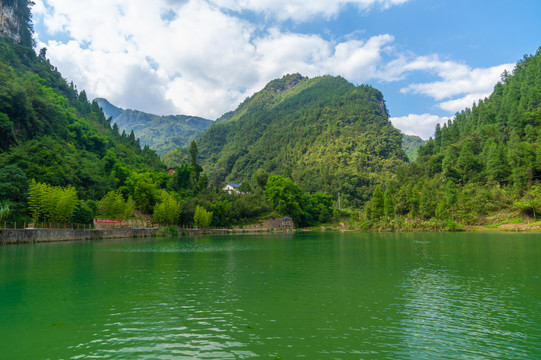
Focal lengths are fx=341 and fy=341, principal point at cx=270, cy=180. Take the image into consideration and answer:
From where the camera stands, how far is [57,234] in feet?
148

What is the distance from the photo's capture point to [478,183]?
8262 centimetres

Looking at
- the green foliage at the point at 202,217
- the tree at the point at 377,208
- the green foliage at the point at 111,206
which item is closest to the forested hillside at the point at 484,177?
the tree at the point at 377,208

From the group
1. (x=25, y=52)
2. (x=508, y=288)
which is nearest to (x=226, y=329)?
(x=508, y=288)

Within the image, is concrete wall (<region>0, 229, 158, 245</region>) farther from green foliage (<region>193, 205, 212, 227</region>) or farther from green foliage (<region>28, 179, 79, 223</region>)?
green foliage (<region>193, 205, 212, 227</region>)

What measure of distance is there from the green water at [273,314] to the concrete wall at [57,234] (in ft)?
71.3

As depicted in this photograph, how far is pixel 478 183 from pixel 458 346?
87734 millimetres

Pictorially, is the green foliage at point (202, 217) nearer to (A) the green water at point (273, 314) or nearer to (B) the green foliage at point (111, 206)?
(B) the green foliage at point (111, 206)

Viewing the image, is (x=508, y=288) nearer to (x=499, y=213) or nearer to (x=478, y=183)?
(x=499, y=213)

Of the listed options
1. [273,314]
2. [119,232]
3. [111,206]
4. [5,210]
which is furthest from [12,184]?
[273,314]

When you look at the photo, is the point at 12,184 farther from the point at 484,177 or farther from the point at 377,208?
the point at 484,177

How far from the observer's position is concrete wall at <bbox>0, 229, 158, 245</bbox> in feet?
122

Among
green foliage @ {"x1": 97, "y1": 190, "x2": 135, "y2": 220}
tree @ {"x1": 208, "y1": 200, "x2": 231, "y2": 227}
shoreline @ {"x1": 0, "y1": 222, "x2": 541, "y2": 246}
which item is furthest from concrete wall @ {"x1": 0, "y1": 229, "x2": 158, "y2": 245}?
tree @ {"x1": 208, "y1": 200, "x2": 231, "y2": 227}

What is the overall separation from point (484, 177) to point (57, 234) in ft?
296

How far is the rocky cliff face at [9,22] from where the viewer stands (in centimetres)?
11962
